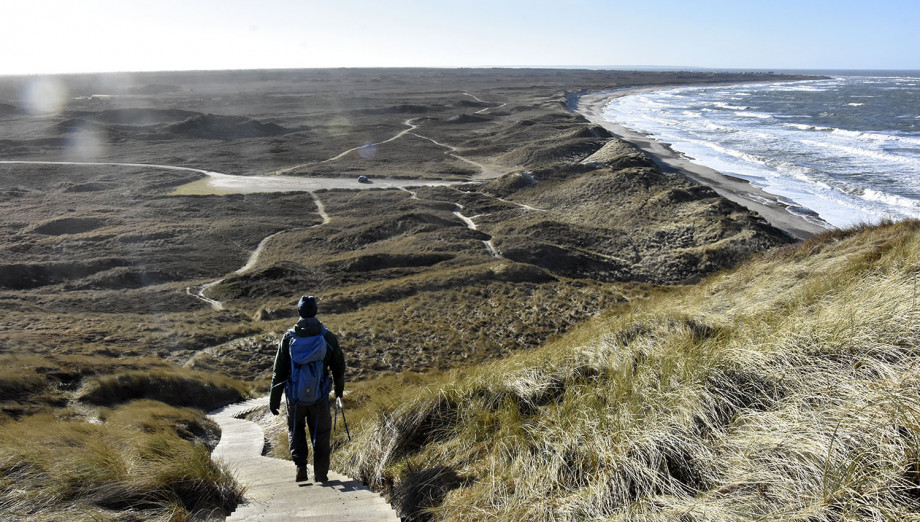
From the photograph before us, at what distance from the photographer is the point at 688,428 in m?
4.36

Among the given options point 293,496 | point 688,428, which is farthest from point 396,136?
point 688,428

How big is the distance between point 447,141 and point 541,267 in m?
49.3

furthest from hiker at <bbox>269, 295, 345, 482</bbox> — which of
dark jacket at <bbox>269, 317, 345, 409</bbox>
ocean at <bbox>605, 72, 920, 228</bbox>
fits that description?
ocean at <bbox>605, 72, 920, 228</bbox>

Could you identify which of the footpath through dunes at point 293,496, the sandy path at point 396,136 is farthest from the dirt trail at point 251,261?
the sandy path at point 396,136

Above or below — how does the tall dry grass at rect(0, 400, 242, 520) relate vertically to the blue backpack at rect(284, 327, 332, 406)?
below

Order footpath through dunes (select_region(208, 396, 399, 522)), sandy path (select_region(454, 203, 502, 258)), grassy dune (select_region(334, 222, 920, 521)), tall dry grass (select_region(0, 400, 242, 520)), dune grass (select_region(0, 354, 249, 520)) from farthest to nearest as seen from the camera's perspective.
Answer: sandy path (select_region(454, 203, 502, 258)), footpath through dunes (select_region(208, 396, 399, 522)), dune grass (select_region(0, 354, 249, 520)), tall dry grass (select_region(0, 400, 242, 520)), grassy dune (select_region(334, 222, 920, 521))

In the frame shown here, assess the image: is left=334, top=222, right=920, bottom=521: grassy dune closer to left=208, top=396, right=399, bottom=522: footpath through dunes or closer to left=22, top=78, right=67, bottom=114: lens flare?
left=208, top=396, right=399, bottom=522: footpath through dunes

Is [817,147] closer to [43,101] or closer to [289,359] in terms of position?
[289,359]

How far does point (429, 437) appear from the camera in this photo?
5918mm

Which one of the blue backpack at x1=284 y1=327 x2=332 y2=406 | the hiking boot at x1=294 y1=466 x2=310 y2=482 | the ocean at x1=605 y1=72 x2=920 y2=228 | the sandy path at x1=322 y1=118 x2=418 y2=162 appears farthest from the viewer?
the sandy path at x1=322 y1=118 x2=418 y2=162

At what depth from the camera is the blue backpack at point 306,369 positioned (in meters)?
5.82

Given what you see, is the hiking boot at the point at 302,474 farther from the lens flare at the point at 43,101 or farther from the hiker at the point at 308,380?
the lens flare at the point at 43,101

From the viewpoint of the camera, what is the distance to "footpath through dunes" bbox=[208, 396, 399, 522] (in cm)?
463

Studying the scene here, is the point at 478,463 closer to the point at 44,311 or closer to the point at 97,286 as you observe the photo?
the point at 44,311
